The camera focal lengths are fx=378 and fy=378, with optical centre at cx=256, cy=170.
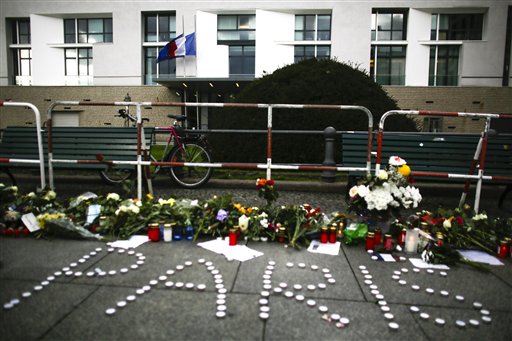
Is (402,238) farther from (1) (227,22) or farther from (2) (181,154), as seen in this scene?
(1) (227,22)

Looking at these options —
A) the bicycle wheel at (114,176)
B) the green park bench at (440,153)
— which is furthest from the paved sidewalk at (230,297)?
the bicycle wheel at (114,176)

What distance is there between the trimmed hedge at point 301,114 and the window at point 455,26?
2548cm

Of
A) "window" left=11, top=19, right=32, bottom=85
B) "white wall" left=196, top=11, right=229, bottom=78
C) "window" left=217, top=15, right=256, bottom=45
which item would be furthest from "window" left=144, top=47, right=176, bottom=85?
"window" left=11, top=19, right=32, bottom=85

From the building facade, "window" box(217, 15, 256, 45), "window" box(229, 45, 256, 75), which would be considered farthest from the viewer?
"window" box(229, 45, 256, 75)

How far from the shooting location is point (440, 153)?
6.29 meters

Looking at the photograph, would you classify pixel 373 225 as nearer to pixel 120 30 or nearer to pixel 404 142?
pixel 404 142

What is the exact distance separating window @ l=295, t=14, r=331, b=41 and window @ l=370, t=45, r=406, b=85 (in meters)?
4.30

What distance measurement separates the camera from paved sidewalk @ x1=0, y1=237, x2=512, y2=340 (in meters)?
2.25

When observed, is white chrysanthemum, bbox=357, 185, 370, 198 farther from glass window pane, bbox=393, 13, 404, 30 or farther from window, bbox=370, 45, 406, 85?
glass window pane, bbox=393, 13, 404, 30

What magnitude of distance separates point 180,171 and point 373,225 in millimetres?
4070

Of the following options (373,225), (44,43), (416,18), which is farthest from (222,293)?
(44,43)

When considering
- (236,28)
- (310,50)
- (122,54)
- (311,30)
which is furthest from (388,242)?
(122,54)

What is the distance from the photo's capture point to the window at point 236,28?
31219 mm

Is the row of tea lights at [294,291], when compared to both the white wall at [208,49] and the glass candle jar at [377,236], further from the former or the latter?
the white wall at [208,49]
